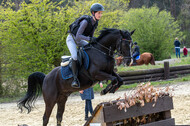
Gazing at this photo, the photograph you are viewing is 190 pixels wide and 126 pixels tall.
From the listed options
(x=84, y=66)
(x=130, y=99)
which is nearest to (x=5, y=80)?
(x=84, y=66)

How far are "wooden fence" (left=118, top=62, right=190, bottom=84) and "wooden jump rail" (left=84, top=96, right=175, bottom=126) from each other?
8.73 metres

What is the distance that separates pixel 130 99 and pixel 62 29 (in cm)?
894

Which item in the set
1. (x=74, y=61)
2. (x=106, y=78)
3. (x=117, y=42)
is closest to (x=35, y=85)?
(x=74, y=61)

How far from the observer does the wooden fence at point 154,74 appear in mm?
13848

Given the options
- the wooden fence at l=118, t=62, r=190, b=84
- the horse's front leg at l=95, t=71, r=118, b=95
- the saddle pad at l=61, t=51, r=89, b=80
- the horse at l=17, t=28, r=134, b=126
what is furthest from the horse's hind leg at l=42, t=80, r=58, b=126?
the wooden fence at l=118, t=62, r=190, b=84

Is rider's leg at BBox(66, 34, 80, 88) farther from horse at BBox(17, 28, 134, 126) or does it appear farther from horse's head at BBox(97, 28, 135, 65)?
horse's head at BBox(97, 28, 135, 65)

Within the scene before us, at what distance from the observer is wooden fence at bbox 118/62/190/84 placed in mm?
13848

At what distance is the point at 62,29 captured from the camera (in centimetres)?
1260

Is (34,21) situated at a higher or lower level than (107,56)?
higher

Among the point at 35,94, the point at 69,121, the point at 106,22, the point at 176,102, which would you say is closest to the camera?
the point at 35,94

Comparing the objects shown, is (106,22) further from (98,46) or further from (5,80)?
(98,46)

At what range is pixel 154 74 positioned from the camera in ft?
47.0

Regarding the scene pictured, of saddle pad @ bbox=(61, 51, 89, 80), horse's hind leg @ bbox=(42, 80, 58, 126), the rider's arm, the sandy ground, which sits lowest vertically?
the sandy ground

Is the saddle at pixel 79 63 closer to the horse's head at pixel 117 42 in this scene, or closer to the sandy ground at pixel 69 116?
the horse's head at pixel 117 42
